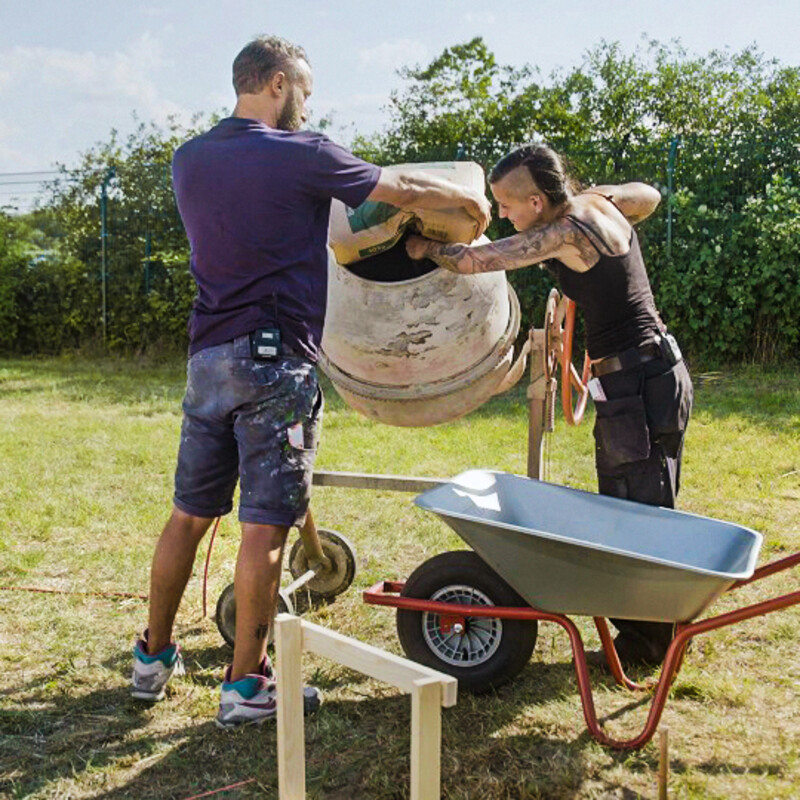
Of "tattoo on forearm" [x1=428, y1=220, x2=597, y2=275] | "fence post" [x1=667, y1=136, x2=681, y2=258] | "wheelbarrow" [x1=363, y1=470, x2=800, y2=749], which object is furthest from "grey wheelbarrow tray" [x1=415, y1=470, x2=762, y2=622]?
"fence post" [x1=667, y1=136, x2=681, y2=258]

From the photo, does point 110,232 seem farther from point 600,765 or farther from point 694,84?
point 600,765

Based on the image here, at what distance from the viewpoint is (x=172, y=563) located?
2.73 metres

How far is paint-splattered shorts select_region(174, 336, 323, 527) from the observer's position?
2.53m

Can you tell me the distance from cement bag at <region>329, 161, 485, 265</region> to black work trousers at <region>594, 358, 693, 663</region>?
627mm

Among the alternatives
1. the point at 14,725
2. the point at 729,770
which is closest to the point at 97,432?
the point at 14,725

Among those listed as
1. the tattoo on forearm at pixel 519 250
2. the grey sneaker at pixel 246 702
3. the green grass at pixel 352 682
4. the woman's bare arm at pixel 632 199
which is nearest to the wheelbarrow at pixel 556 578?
the green grass at pixel 352 682

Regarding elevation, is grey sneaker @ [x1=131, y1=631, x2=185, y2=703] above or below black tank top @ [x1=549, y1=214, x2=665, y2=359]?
below

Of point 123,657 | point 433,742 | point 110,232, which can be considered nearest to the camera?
point 433,742

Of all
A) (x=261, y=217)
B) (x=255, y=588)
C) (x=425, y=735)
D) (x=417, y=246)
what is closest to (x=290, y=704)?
(x=425, y=735)

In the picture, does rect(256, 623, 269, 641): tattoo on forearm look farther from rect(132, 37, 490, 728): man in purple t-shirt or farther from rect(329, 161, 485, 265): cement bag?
rect(329, 161, 485, 265): cement bag

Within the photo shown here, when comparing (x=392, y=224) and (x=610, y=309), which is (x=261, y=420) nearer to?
(x=392, y=224)

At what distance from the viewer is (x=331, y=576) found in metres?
3.59

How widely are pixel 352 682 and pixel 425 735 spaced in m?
1.32

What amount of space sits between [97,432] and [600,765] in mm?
4997
